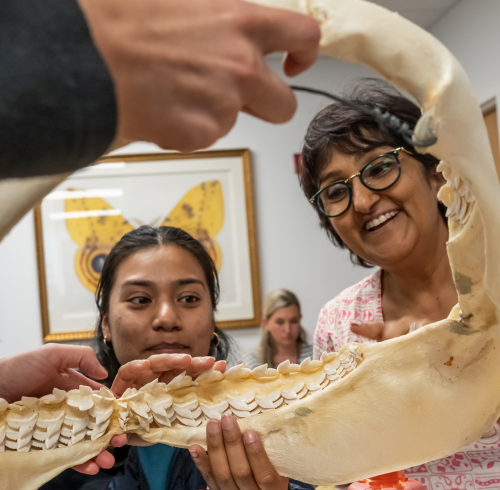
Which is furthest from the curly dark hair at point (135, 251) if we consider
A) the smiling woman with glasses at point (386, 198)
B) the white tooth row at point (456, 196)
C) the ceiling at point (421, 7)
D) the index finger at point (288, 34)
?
the ceiling at point (421, 7)

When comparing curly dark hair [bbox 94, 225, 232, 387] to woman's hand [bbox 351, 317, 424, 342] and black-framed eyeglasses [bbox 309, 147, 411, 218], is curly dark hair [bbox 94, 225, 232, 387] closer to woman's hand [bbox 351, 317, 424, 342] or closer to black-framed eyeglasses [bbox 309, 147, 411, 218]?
black-framed eyeglasses [bbox 309, 147, 411, 218]

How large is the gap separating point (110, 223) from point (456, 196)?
226 cm

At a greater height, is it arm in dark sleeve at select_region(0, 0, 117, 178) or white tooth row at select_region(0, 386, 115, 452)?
arm in dark sleeve at select_region(0, 0, 117, 178)

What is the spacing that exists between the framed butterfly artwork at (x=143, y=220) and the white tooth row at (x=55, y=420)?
75.5 inches

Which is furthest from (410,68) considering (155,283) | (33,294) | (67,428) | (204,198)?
(33,294)

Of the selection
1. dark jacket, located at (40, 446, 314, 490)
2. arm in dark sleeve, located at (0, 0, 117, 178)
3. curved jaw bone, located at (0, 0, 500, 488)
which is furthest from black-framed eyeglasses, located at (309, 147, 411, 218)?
arm in dark sleeve, located at (0, 0, 117, 178)

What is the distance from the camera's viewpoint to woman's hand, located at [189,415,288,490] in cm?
70

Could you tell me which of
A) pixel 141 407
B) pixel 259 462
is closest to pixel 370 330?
pixel 259 462

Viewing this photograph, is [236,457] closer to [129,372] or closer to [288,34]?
[129,372]

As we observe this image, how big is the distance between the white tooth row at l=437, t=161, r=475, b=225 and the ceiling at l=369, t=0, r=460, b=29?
6.57ft

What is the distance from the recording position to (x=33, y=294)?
2.62 metres

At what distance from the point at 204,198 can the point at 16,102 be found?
2424mm

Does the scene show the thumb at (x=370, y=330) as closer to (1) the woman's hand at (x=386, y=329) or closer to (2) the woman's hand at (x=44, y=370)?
(1) the woman's hand at (x=386, y=329)

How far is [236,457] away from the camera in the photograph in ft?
2.31
